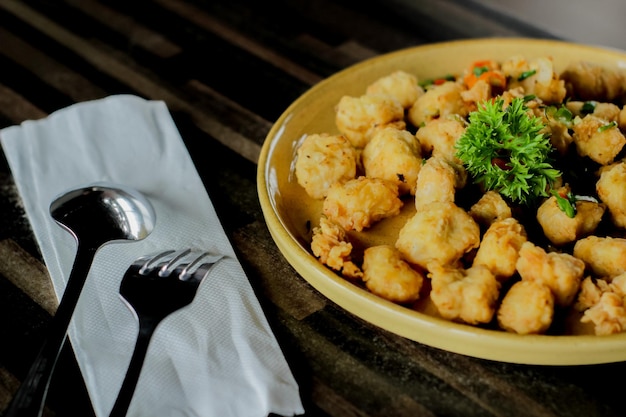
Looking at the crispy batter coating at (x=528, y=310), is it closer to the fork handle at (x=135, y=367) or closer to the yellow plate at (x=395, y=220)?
the yellow plate at (x=395, y=220)

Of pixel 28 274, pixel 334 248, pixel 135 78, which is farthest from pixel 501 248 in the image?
pixel 135 78

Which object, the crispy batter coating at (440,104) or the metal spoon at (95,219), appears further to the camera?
the crispy batter coating at (440,104)

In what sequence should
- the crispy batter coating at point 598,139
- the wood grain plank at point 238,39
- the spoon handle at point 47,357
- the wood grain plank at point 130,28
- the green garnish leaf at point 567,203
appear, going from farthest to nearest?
the wood grain plank at point 130,28 → the wood grain plank at point 238,39 → the crispy batter coating at point 598,139 → the green garnish leaf at point 567,203 → the spoon handle at point 47,357

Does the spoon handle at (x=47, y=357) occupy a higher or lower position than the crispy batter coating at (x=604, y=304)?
lower

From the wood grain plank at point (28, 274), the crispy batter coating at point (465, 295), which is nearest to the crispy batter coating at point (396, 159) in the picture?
the crispy batter coating at point (465, 295)

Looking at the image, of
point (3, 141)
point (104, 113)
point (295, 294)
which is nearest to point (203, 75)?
point (104, 113)

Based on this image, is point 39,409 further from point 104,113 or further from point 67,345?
point 104,113

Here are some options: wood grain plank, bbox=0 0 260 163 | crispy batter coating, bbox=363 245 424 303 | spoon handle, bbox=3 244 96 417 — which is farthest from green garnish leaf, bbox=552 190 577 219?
spoon handle, bbox=3 244 96 417

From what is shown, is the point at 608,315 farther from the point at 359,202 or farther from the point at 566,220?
the point at 359,202
